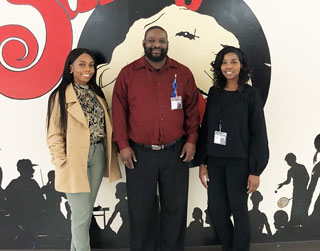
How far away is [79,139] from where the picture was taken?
1889 millimetres

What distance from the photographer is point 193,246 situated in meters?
2.55

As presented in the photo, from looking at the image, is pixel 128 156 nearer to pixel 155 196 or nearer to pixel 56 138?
pixel 155 196

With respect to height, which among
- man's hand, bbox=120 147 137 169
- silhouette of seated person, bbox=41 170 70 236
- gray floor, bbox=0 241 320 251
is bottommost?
gray floor, bbox=0 241 320 251

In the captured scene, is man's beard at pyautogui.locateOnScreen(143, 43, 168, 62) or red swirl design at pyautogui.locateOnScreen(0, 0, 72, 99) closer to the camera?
man's beard at pyautogui.locateOnScreen(143, 43, 168, 62)

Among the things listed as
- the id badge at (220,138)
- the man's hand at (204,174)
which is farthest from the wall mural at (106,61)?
the id badge at (220,138)

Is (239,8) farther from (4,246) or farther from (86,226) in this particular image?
(4,246)

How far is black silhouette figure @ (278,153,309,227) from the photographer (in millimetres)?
2527

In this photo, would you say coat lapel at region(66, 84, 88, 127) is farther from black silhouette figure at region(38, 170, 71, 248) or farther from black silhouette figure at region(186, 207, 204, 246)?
black silhouette figure at region(186, 207, 204, 246)

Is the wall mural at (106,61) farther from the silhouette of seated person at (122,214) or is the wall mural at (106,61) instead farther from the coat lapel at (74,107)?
the coat lapel at (74,107)

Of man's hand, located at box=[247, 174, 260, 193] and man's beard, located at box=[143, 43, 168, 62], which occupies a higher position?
man's beard, located at box=[143, 43, 168, 62]

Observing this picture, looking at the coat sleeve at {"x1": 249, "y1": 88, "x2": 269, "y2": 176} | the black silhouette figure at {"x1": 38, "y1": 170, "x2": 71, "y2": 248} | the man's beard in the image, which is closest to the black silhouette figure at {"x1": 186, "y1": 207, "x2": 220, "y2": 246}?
the coat sleeve at {"x1": 249, "y1": 88, "x2": 269, "y2": 176}

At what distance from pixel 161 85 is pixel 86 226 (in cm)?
116

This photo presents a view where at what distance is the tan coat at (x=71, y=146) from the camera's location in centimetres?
187

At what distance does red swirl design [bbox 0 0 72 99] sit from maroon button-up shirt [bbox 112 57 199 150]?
692 millimetres
